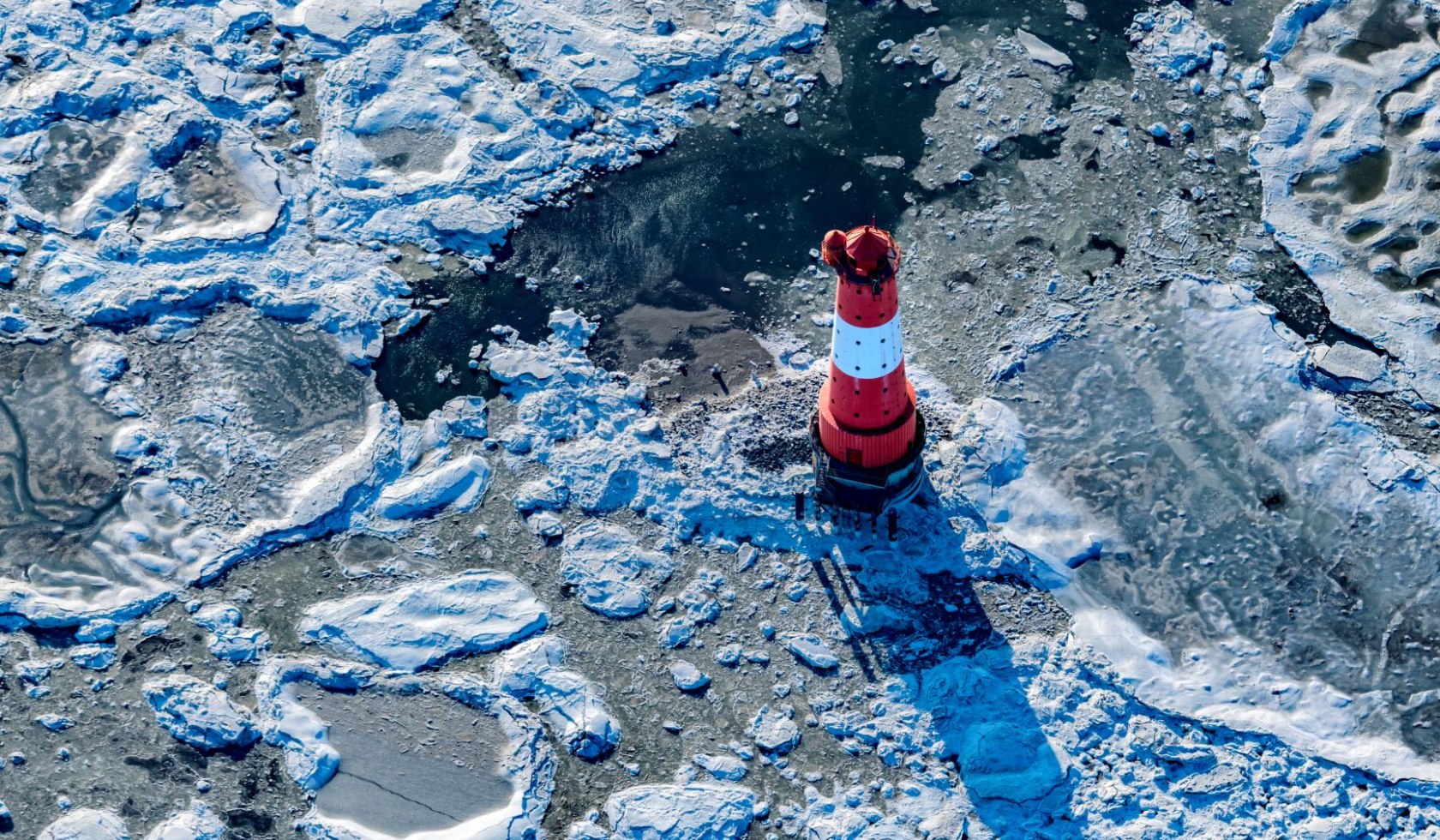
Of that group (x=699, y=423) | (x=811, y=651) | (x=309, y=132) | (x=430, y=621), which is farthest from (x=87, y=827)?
(x=309, y=132)

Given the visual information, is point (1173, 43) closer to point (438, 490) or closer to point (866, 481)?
point (866, 481)

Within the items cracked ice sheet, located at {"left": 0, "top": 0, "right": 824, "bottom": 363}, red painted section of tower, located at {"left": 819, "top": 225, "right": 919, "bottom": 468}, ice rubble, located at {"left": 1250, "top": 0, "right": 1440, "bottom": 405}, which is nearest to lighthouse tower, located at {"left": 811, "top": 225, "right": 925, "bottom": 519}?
red painted section of tower, located at {"left": 819, "top": 225, "right": 919, "bottom": 468}

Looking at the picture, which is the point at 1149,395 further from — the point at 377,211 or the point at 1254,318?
the point at 377,211

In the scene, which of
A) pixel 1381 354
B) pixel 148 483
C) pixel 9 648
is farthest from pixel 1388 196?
pixel 9 648

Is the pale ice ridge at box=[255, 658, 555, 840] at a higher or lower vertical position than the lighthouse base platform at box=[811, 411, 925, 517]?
lower

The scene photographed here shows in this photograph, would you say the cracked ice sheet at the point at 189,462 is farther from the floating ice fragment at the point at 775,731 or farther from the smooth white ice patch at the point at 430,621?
the floating ice fragment at the point at 775,731

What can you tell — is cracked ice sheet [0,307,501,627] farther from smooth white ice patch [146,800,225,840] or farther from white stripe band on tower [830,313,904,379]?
white stripe band on tower [830,313,904,379]

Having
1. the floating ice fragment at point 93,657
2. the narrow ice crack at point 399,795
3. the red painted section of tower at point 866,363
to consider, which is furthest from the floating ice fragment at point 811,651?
the floating ice fragment at point 93,657

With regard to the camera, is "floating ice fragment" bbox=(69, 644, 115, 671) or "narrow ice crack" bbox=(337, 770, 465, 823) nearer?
"narrow ice crack" bbox=(337, 770, 465, 823)
